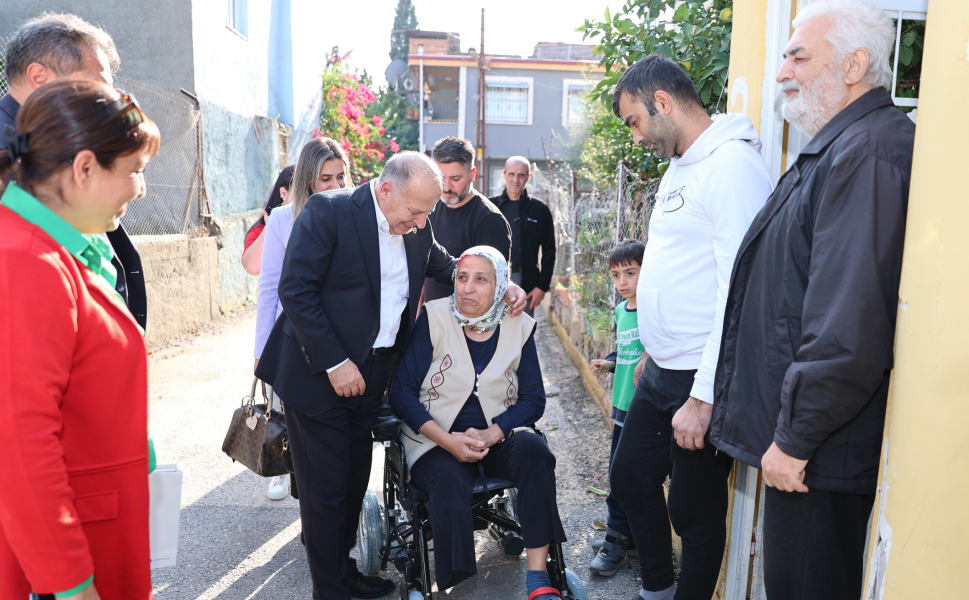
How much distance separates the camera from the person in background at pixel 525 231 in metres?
6.48

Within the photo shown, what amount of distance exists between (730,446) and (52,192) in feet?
6.33

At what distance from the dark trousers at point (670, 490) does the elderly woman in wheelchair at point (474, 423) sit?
371 mm

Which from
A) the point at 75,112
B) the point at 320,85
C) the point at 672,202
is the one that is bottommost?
the point at 672,202

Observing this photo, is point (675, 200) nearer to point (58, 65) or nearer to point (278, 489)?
point (58, 65)

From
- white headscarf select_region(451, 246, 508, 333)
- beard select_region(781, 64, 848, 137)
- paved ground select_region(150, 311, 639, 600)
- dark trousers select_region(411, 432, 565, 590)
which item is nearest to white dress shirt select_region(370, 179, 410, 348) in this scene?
white headscarf select_region(451, 246, 508, 333)

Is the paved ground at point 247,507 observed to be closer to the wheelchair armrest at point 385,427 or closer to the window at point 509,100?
the wheelchair armrest at point 385,427

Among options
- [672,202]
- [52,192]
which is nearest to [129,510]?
[52,192]

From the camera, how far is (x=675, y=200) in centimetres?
256

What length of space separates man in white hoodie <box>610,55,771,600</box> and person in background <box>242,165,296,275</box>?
7.41 feet

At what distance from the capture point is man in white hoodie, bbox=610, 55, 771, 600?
2.38 m

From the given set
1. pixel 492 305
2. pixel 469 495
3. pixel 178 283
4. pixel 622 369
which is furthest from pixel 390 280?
pixel 178 283

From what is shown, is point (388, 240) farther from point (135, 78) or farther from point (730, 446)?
point (135, 78)

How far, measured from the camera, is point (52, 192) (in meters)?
1.46

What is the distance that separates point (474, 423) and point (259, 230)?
193cm
